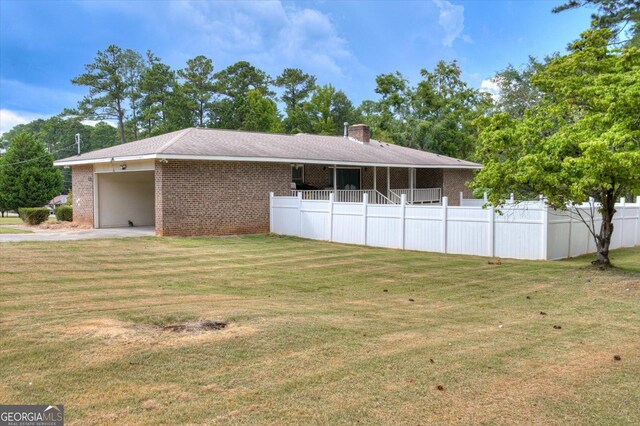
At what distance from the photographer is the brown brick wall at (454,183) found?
30.8m

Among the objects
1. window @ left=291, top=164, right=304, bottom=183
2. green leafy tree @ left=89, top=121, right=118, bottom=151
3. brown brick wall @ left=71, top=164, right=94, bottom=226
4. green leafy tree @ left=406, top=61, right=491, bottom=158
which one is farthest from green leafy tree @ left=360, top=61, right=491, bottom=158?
green leafy tree @ left=89, top=121, right=118, bottom=151

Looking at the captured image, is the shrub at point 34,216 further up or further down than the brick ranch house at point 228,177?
further down

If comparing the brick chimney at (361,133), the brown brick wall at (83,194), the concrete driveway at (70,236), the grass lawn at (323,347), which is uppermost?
the brick chimney at (361,133)

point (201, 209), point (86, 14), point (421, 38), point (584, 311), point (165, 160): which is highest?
point (421, 38)

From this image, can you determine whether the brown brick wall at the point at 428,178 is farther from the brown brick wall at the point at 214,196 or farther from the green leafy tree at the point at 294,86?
the green leafy tree at the point at 294,86

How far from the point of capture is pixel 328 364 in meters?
5.28

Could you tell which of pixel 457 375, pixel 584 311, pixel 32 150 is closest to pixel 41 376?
pixel 457 375

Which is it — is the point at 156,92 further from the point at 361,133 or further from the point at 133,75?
the point at 361,133

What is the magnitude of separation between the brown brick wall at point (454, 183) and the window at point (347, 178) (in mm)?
5934

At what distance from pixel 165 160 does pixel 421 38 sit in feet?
96.0

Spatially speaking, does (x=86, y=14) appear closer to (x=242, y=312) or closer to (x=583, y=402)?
(x=242, y=312)

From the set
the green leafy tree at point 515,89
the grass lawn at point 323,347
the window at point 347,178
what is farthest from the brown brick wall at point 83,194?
the green leafy tree at point 515,89

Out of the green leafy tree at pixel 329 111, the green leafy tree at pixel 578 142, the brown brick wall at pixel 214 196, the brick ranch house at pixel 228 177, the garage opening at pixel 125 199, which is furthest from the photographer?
the green leafy tree at pixel 329 111

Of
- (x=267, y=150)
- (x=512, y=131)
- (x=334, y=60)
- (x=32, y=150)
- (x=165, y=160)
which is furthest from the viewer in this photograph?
(x=334, y=60)
